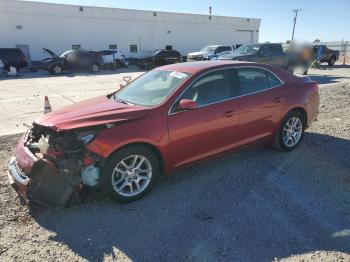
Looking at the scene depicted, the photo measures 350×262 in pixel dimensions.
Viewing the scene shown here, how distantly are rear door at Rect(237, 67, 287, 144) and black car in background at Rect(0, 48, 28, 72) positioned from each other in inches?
911

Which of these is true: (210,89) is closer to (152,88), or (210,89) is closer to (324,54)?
(152,88)

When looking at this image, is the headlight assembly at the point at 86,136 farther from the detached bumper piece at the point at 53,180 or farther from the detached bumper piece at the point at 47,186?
the detached bumper piece at the point at 47,186

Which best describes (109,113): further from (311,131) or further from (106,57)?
(106,57)

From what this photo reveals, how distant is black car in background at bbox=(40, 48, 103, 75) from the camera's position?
23.8m

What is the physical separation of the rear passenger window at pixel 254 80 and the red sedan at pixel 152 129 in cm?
2

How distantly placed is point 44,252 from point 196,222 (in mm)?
1611

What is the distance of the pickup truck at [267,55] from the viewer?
54.7ft

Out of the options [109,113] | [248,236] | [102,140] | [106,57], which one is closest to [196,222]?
[248,236]

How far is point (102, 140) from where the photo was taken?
375 cm

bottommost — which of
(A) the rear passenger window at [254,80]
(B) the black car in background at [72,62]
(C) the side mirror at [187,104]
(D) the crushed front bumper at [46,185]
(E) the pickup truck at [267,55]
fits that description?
(B) the black car in background at [72,62]

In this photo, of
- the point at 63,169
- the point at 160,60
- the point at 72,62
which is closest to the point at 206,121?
the point at 63,169

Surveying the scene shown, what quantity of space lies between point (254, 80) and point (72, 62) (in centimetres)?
2188

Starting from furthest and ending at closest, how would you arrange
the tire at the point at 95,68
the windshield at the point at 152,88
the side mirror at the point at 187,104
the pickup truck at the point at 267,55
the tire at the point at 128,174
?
1. the tire at the point at 95,68
2. the pickup truck at the point at 267,55
3. the windshield at the point at 152,88
4. the side mirror at the point at 187,104
5. the tire at the point at 128,174

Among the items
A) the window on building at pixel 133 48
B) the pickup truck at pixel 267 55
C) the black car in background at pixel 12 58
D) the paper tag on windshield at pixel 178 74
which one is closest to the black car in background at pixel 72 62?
the black car in background at pixel 12 58
